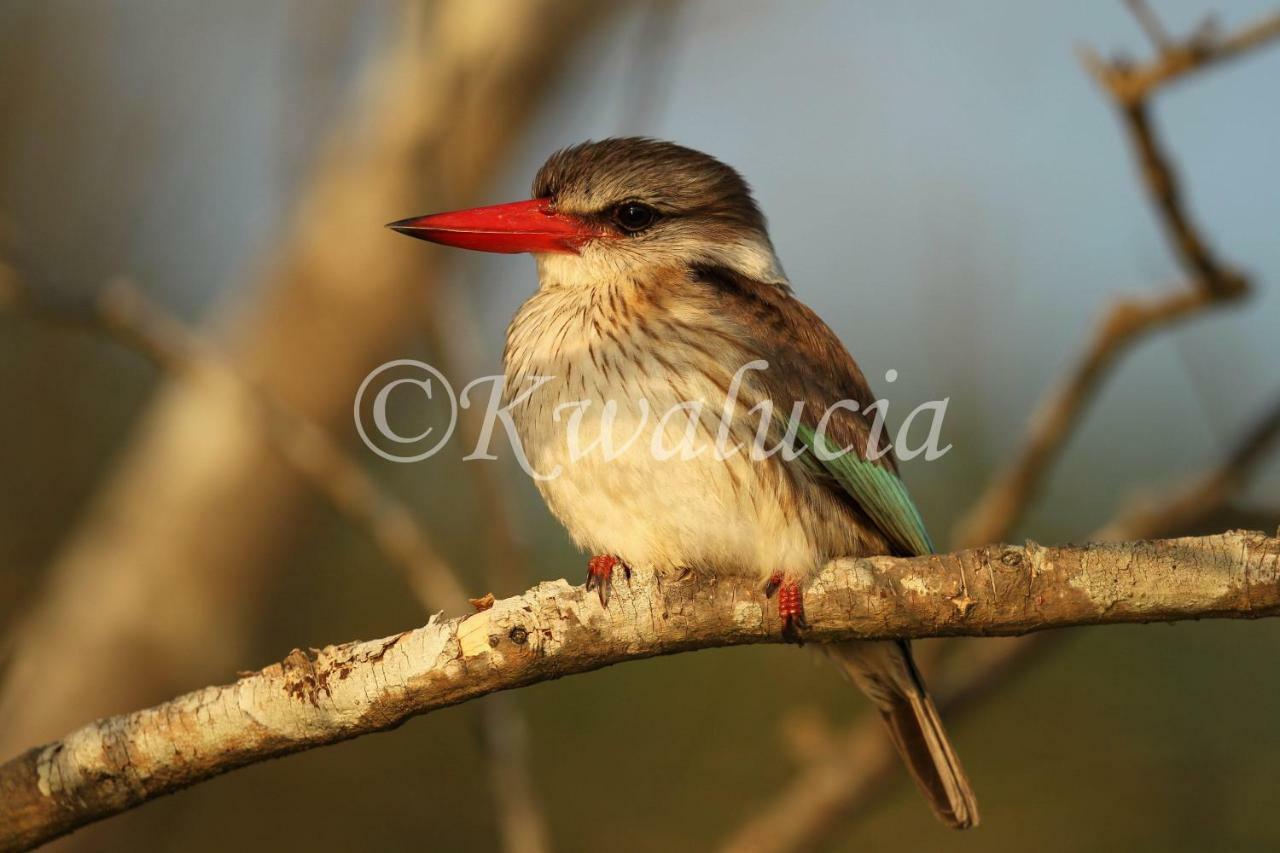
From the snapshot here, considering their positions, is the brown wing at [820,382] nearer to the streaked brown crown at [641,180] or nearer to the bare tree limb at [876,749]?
the streaked brown crown at [641,180]

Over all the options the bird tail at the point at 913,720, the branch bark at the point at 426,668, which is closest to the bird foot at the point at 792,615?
the branch bark at the point at 426,668

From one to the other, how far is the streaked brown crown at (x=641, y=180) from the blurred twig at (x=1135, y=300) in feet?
3.28

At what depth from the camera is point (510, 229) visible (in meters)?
3.62

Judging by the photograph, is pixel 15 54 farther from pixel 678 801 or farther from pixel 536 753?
pixel 678 801

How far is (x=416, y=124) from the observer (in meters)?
5.00

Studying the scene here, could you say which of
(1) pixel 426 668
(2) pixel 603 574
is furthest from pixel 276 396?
(1) pixel 426 668

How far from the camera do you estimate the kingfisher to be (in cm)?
297

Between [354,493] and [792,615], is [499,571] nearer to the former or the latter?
[354,493]

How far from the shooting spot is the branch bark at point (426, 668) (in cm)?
240

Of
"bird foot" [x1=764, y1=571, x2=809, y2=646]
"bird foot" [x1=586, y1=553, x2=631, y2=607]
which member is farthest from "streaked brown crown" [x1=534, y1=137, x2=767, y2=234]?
"bird foot" [x1=764, y1=571, x2=809, y2=646]

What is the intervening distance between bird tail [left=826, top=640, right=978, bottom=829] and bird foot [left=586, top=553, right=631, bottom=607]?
727 mm

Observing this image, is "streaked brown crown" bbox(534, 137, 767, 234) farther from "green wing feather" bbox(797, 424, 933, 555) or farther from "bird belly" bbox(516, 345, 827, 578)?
"green wing feather" bbox(797, 424, 933, 555)

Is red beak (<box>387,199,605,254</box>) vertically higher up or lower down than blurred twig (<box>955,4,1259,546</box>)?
higher up

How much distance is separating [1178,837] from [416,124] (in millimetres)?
3618
